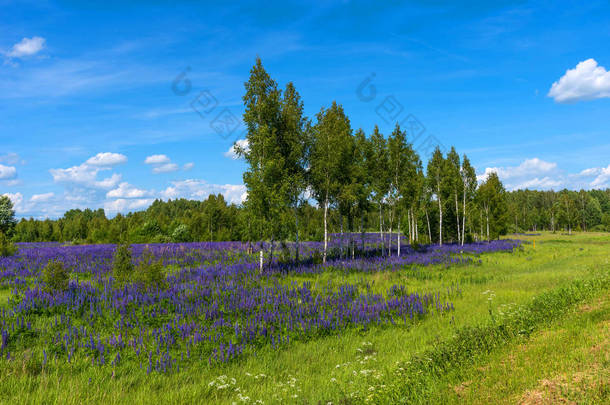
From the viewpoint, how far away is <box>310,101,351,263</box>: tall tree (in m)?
24.9

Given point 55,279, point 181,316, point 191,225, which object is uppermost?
point 191,225

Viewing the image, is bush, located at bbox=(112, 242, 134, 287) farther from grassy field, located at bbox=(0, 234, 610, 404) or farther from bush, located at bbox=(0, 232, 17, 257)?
bush, located at bbox=(0, 232, 17, 257)

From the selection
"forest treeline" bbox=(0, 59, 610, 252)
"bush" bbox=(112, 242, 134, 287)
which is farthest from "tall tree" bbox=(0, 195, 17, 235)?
"bush" bbox=(112, 242, 134, 287)

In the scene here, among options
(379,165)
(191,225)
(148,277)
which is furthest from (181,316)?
(191,225)

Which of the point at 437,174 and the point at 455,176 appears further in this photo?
the point at 455,176

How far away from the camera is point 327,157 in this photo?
82.2 feet

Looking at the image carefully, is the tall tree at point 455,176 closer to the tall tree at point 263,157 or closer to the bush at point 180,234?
the tall tree at point 263,157

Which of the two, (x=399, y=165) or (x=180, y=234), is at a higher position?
(x=399, y=165)

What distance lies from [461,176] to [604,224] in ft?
356

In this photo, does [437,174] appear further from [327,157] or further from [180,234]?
[180,234]

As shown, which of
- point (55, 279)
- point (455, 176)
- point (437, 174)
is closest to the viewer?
point (55, 279)

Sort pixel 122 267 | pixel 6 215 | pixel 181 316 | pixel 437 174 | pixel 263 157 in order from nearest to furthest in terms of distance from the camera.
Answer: pixel 181 316 < pixel 122 267 < pixel 263 157 < pixel 6 215 < pixel 437 174

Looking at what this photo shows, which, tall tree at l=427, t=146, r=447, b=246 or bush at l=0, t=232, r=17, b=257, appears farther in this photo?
tall tree at l=427, t=146, r=447, b=246

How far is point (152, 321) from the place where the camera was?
10180mm
